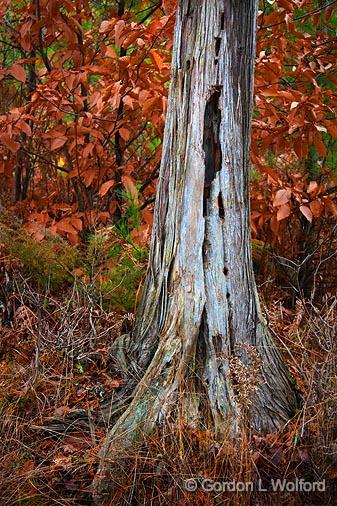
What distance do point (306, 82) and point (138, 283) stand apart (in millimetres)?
2052

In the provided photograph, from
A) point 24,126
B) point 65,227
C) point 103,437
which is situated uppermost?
point 24,126

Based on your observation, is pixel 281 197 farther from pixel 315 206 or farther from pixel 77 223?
pixel 77 223

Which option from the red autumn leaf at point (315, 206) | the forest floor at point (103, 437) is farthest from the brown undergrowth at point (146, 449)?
the red autumn leaf at point (315, 206)

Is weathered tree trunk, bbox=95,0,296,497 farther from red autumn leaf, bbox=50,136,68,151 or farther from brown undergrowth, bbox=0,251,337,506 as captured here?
red autumn leaf, bbox=50,136,68,151

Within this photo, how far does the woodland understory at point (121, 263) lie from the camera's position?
2877 mm

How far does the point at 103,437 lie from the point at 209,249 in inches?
38.8

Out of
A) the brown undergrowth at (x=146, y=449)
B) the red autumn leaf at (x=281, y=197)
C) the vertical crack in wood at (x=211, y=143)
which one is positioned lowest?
the brown undergrowth at (x=146, y=449)

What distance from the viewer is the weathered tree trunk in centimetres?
312

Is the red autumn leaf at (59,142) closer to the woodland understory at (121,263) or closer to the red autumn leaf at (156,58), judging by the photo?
the woodland understory at (121,263)

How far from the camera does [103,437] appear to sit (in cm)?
312

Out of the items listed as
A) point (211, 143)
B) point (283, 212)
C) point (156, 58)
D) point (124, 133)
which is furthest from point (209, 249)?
point (124, 133)

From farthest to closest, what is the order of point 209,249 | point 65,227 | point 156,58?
point 65,227
point 156,58
point 209,249

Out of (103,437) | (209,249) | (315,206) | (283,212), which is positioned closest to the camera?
(103,437)

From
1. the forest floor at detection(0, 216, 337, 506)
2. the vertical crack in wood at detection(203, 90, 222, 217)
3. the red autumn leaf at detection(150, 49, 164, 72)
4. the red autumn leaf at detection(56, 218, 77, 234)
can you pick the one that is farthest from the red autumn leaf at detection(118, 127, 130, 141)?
the vertical crack in wood at detection(203, 90, 222, 217)
